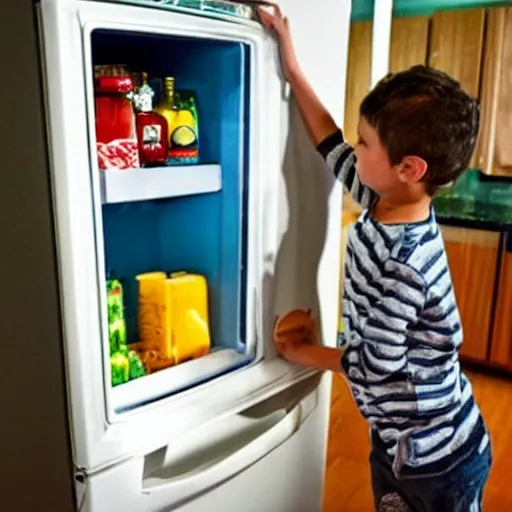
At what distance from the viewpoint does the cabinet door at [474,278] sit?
2732 millimetres

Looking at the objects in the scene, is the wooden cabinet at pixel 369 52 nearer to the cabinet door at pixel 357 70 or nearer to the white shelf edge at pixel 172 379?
the cabinet door at pixel 357 70

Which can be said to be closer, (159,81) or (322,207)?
(159,81)

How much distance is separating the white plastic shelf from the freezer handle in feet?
1.32

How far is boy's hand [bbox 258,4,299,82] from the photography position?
40.4 inches

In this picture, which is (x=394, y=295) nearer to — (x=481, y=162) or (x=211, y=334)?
(x=211, y=334)

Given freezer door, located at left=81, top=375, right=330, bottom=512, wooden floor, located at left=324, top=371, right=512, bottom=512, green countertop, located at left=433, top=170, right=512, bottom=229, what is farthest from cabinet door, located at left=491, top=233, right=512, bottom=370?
freezer door, located at left=81, top=375, right=330, bottom=512

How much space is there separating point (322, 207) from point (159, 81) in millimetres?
378

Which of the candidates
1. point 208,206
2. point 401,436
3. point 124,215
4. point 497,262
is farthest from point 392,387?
point 497,262

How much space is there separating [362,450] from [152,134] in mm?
1601

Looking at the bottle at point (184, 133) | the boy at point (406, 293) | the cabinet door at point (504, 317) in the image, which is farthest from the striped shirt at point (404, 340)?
the cabinet door at point (504, 317)

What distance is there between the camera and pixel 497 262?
8.89 feet

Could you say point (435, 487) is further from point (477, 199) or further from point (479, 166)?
point (477, 199)

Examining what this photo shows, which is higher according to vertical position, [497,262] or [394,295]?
[394,295]

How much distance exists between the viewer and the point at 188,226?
1.18 m
